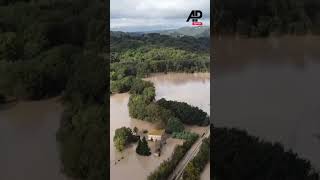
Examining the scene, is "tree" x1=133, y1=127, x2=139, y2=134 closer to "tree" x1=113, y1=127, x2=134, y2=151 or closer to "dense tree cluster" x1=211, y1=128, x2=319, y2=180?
"tree" x1=113, y1=127, x2=134, y2=151

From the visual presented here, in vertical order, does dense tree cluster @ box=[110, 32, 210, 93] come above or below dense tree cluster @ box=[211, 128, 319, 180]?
above

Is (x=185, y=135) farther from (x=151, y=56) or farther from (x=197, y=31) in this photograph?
(x=197, y=31)

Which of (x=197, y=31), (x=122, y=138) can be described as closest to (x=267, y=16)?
(x=197, y=31)

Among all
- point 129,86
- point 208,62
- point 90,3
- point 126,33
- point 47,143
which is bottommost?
point 47,143

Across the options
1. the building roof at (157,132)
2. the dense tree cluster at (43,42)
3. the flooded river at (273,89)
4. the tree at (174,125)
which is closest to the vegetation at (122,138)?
the building roof at (157,132)

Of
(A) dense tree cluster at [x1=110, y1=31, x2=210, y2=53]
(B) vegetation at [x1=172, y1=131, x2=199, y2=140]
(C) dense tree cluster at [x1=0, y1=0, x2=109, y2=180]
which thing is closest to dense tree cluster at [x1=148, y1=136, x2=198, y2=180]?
(B) vegetation at [x1=172, y1=131, x2=199, y2=140]

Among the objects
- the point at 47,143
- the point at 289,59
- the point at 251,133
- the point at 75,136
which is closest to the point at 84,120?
the point at 75,136

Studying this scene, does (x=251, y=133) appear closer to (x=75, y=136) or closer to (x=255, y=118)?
(x=255, y=118)

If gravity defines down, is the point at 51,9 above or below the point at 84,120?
above
